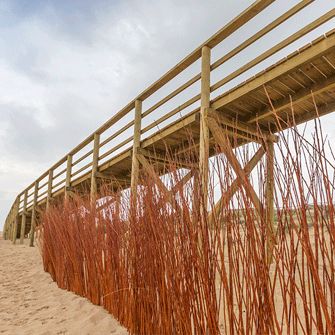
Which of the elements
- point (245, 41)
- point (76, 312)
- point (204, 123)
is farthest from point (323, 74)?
point (76, 312)

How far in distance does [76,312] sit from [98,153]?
416 centimetres

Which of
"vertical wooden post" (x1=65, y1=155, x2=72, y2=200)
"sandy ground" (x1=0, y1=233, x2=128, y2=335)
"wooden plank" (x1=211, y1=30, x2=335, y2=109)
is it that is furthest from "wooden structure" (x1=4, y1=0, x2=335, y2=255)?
"vertical wooden post" (x1=65, y1=155, x2=72, y2=200)

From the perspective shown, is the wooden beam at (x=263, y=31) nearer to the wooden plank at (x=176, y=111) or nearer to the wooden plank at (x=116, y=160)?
the wooden plank at (x=176, y=111)

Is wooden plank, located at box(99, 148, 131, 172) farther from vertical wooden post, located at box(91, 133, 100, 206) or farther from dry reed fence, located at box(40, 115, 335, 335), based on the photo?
Result: dry reed fence, located at box(40, 115, 335, 335)

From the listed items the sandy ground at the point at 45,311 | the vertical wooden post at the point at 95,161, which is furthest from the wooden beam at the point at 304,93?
the vertical wooden post at the point at 95,161

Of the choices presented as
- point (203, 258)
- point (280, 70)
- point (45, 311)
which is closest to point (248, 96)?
point (280, 70)

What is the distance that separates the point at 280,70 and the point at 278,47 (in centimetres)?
29

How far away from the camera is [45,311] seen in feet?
9.36

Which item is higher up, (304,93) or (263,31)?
(263,31)

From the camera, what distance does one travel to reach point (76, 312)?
2602 millimetres

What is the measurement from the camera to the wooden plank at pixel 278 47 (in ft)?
8.18

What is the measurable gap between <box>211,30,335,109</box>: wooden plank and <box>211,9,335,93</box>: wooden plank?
0.10 meters

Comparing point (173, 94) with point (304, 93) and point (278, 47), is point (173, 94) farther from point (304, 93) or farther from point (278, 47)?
point (304, 93)

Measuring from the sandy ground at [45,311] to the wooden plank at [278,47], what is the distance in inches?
104
